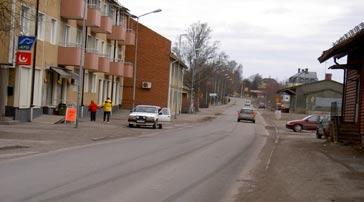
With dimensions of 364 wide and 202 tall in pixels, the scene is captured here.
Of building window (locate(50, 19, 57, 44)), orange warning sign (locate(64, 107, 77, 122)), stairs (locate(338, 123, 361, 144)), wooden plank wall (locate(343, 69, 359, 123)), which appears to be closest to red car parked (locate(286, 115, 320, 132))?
building window (locate(50, 19, 57, 44))

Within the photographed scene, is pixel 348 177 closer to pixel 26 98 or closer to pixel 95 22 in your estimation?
pixel 26 98

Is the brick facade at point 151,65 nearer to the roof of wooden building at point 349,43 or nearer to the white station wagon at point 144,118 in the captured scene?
the white station wagon at point 144,118

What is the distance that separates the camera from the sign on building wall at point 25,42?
3047 centimetres

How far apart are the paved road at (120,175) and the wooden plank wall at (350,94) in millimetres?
8540

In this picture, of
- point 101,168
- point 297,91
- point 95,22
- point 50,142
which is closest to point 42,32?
point 95,22

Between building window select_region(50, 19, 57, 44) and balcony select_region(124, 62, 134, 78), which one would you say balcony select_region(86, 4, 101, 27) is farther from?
balcony select_region(124, 62, 134, 78)

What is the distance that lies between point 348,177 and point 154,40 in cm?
5558

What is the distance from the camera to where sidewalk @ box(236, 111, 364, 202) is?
484 inches

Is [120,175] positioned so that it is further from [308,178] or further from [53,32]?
[53,32]

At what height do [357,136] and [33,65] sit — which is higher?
[33,65]

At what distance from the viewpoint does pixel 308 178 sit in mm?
15414

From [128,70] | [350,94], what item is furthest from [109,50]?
[350,94]

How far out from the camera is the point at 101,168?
1561 cm

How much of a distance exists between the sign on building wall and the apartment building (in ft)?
2.78
